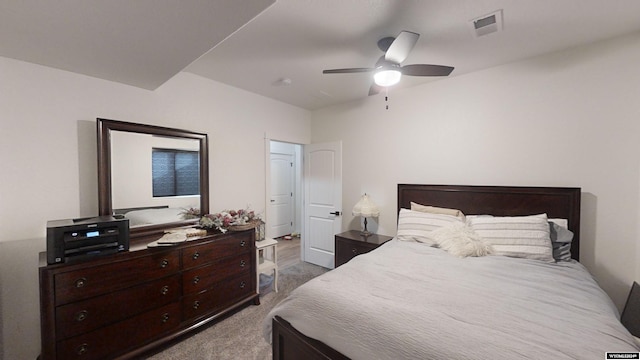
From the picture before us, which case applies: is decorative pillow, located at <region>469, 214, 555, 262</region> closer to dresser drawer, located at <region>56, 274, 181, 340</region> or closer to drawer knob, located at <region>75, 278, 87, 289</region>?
dresser drawer, located at <region>56, 274, 181, 340</region>

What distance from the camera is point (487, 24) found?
1810 mm

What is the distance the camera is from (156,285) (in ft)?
6.41

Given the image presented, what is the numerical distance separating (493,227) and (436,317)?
1.45m

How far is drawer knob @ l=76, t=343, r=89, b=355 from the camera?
160 cm

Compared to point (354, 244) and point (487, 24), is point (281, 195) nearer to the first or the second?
point (354, 244)

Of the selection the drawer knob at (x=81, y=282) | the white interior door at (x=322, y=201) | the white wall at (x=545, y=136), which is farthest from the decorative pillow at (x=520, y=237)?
the drawer knob at (x=81, y=282)

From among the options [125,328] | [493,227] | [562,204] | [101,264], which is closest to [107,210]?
[101,264]

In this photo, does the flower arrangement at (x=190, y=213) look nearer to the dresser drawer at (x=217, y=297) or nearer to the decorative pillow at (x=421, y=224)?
the dresser drawer at (x=217, y=297)

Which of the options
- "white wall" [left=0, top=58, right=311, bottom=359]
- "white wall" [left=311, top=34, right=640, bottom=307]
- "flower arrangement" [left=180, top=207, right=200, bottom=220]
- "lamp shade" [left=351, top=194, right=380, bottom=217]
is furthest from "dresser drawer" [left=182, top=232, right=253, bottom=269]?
"white wall" [left=311, top=34, right=640, bottom=307]

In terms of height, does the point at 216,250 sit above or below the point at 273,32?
below

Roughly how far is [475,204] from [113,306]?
3.46m

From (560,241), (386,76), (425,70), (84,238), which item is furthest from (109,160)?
(560,241)

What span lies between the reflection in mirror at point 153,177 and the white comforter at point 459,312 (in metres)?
1.59

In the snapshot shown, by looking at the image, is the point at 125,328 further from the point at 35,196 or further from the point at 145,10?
the point at 145,10
